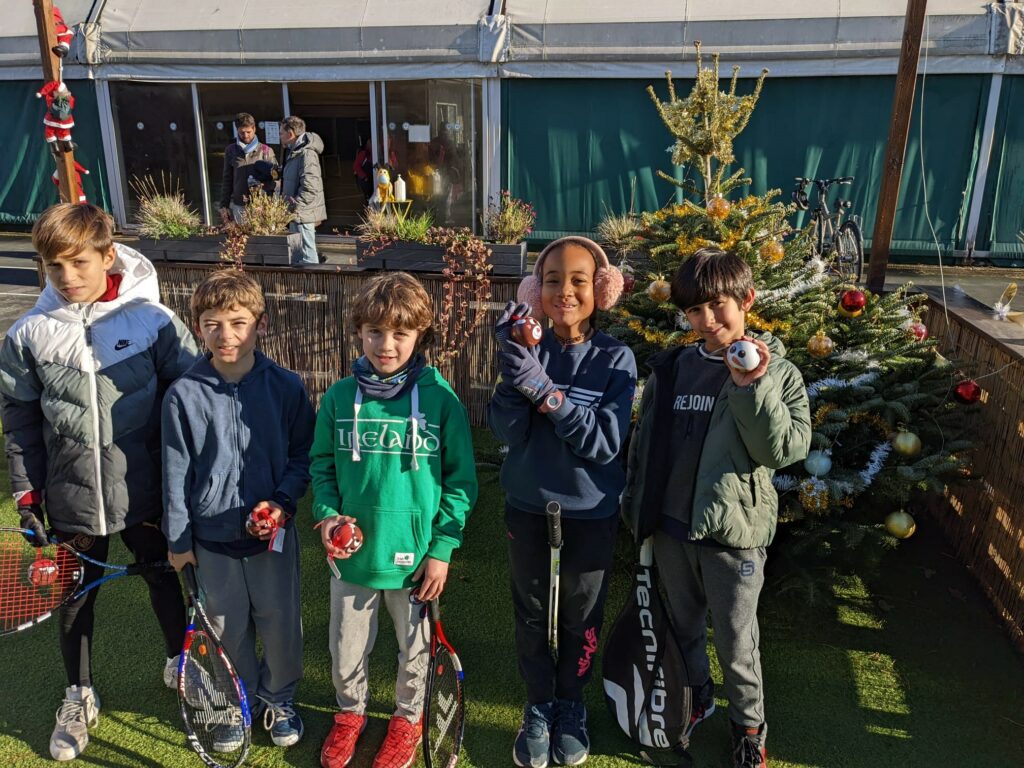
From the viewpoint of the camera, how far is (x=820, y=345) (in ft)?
11.5

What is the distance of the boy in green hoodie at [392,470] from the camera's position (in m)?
2.64

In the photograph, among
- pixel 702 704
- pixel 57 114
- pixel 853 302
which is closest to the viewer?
pixel 702 704

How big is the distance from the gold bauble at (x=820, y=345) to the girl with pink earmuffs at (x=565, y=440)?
1.27 metres

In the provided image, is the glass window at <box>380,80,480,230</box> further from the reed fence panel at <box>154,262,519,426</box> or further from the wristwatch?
the wristwatch

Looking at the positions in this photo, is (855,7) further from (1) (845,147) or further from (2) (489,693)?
(2) (489,693)

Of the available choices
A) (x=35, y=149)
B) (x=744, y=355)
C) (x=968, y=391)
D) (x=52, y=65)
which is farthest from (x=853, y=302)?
(x=35, y=149)

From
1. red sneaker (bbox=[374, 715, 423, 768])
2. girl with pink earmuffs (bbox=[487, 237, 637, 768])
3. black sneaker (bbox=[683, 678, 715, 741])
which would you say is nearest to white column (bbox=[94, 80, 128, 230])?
red sneaker (bbox=[374, 715, 423, 768])

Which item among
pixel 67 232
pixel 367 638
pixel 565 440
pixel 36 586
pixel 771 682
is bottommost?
pixel 771 682

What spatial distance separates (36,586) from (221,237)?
372 centimetres

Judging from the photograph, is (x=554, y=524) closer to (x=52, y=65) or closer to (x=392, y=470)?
(x=392, y=470)

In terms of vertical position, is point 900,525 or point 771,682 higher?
point 900,525

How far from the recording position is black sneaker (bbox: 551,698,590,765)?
2.85m

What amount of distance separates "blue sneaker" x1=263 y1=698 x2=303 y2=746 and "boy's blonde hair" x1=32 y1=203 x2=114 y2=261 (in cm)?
178

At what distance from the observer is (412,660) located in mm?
2781
